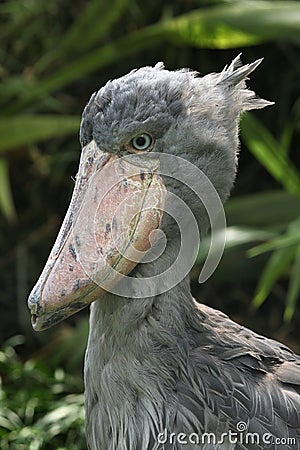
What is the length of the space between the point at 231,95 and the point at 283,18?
62.9 inches

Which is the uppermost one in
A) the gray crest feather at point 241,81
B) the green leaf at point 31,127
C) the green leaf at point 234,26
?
the green leaf at point 234,26

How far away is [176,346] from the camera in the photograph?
78.5 inches

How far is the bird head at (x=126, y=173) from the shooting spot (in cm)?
188

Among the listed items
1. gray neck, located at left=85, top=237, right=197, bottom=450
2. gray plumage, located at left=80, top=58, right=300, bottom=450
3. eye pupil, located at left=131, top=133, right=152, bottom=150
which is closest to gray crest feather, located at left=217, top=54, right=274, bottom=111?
gray plumage, located at left=80, top=58, right=300, bottom=450

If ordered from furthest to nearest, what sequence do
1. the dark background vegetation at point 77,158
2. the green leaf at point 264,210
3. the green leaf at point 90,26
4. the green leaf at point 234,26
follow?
the green leaf at point 90,26 → the green leaf at point 264,210 → the green leaf at point 234,26 → the dark background vegetation at point 77,158

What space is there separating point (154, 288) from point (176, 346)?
0.44 ft

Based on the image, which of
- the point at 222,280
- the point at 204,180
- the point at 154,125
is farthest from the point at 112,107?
the point at 222,280

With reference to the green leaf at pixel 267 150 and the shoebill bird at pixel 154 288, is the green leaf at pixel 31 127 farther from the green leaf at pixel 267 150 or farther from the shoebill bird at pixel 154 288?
the shoebill bird at pixel 154 288

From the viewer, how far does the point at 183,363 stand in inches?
77.7

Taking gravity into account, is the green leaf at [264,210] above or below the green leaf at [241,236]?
above

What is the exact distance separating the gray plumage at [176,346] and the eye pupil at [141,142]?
0.01 m

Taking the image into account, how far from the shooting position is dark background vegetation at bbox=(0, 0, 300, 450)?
3.36m

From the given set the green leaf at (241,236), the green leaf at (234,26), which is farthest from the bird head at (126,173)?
the green leaf at (234,26)

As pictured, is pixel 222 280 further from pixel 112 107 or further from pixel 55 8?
pixel 112 107
